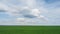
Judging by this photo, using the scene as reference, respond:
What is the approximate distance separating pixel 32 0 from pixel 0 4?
0.54m

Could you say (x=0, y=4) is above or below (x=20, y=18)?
above

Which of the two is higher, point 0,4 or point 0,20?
point 0,4

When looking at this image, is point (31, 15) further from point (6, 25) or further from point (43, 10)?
point (6, 25)

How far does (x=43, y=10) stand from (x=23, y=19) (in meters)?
0.37

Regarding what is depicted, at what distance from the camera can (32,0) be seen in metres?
1.90

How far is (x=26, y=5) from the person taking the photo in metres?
1.88

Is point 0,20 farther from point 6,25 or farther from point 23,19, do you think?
point 23,19
